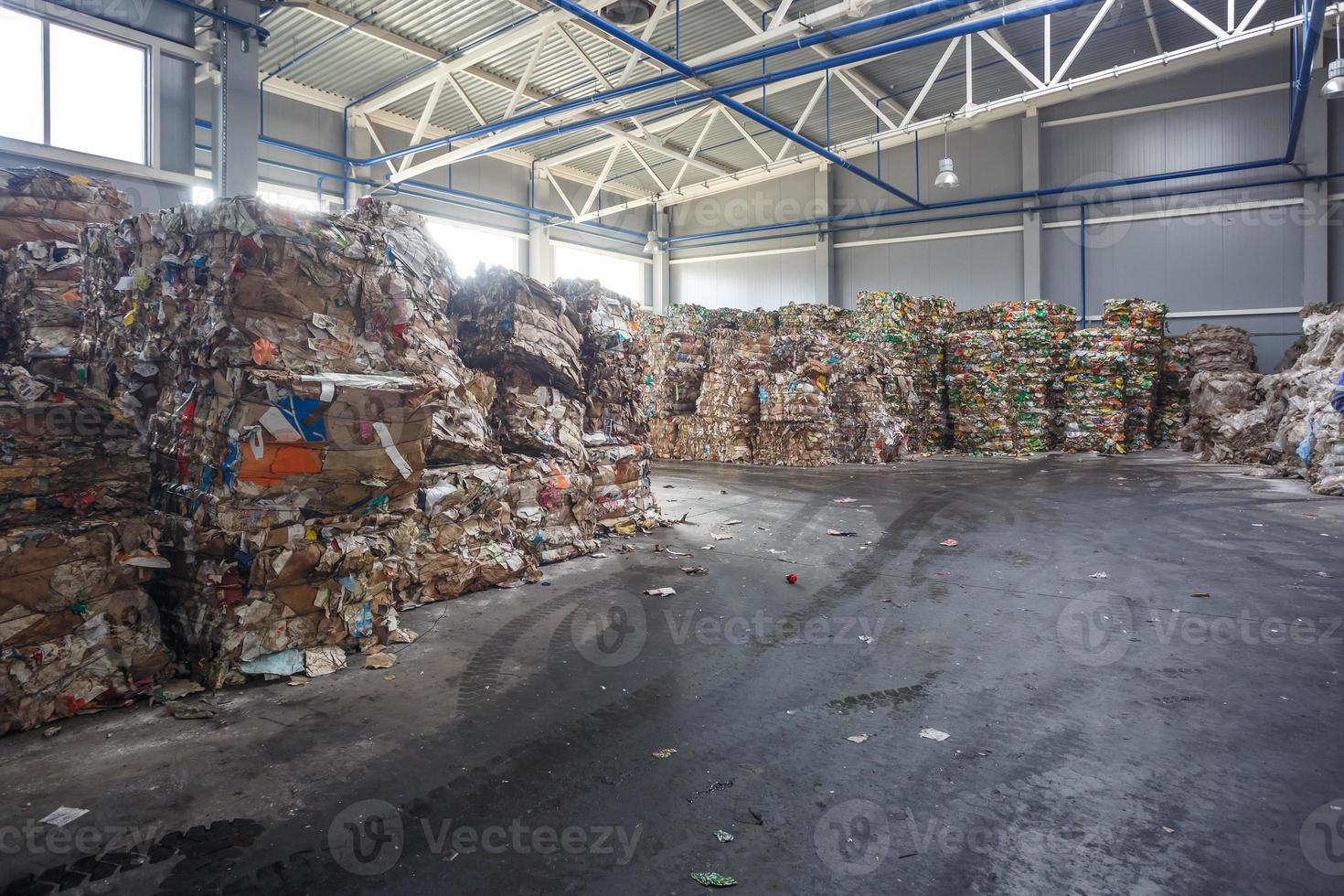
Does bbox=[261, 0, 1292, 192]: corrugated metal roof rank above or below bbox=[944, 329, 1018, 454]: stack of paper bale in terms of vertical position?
above

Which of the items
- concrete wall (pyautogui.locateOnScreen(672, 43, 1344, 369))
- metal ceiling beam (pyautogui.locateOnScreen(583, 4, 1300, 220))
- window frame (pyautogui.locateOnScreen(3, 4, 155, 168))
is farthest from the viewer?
concrete wall (pyautogui.locateOnScreen(672, 43, 1344, 369))

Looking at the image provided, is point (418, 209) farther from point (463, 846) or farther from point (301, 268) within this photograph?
point (463, 846)

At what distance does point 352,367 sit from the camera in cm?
391

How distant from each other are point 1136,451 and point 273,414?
14314mm

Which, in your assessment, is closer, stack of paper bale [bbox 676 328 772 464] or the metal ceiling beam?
the metal ceiling beam

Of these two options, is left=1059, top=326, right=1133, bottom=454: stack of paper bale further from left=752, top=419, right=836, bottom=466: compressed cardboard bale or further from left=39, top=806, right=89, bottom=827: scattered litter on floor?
left=39, top=806, right=89, bottom=827: scattered litter on floor

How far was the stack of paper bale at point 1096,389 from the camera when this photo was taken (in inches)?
522

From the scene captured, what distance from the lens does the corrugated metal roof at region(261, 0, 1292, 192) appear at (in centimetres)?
1113

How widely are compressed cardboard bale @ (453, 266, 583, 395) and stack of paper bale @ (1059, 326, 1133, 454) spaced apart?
435 inches

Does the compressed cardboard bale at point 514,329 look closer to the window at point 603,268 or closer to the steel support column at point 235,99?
the steel support column at point 235,99

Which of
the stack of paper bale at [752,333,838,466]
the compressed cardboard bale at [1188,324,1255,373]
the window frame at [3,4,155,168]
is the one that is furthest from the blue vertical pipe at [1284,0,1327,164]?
the window frame at [3,4,155,168]

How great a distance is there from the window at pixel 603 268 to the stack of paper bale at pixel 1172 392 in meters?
11.6

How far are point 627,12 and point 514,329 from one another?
5.80m

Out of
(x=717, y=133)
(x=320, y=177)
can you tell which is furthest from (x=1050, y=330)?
(x=320, y=177)
